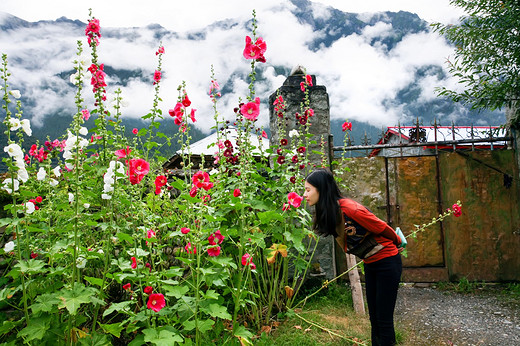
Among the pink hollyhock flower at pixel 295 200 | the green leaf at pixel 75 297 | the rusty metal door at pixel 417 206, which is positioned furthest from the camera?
the rusty metal door at pixel 417 206

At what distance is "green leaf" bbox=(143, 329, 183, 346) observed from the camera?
173 centimetres

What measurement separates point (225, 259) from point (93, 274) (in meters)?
1.21

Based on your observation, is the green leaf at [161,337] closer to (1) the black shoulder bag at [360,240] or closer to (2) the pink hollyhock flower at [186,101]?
(1) the black shoulder bag at [360,240]

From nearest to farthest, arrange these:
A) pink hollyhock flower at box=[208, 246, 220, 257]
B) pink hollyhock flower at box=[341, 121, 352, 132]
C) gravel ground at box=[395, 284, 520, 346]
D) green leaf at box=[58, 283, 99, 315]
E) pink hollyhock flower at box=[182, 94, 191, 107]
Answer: green leaf at box=[58, 283, 99, 315] → pink hollyhock flower at box=[208, 246, 220, 257] → pink hollyhock flower at box=[182, 94, 191, 107] → gravel ground at box=[395, 284, 520, 346] → pink hollyhock flower at box=[341, 121, 352, 132]

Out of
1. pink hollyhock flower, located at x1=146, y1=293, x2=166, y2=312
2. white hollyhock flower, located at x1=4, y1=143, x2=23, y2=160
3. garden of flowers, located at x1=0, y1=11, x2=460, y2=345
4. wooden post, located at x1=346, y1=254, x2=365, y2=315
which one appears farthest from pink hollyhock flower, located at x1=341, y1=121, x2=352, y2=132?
white hollyhock flower, located at x1=4, y1=143, x2=23, y2=160

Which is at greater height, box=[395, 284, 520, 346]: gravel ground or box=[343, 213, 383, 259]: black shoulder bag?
box=[343, 213, 383, 259]: black shoulder bag

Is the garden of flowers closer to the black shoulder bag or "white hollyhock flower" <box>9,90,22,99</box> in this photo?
"white hollyhock flower" <box>9,90,22,99</box>

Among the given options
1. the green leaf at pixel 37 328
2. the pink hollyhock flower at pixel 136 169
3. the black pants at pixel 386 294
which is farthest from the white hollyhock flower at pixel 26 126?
the black pants at pixel 386 294

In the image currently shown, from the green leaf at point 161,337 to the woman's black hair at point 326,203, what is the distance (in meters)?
1.19

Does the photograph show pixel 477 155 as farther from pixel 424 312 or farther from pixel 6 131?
pixel 6 131

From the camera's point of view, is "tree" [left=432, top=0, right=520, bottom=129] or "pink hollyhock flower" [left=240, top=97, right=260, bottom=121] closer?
"pink hollyhock flower" [left=240, top=97, right=260, bottom=121]

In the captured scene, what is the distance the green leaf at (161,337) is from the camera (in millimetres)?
1731

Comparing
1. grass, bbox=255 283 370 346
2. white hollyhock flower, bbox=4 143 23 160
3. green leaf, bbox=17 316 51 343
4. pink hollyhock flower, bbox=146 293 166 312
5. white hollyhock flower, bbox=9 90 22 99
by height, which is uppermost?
white hollyhock flower, bbox=9 90 22 99

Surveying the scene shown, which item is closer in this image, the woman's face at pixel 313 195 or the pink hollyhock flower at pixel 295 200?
the woman's face at pixel 313 195
